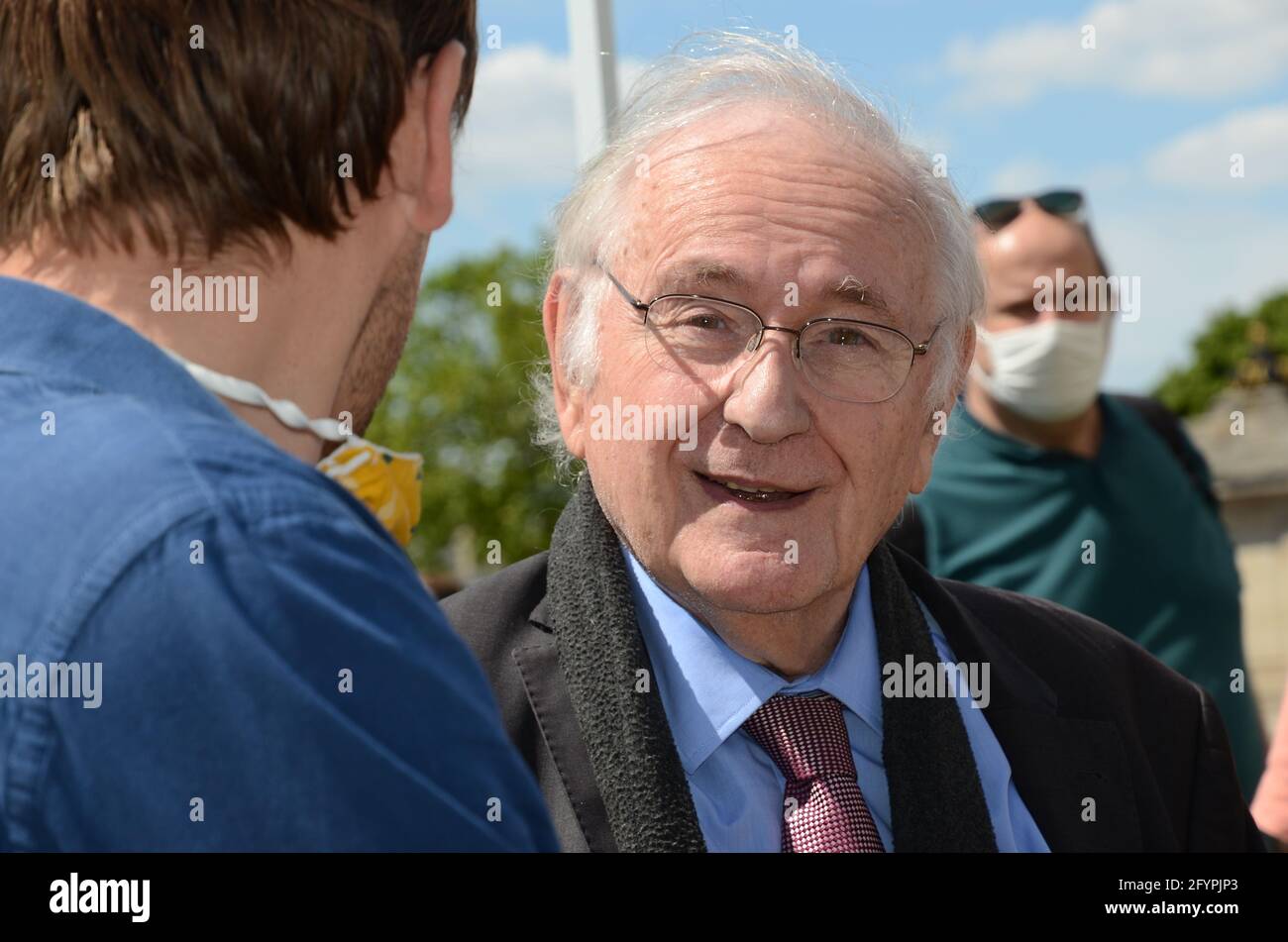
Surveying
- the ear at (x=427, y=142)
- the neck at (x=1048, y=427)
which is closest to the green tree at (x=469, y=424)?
the neck at (x=1048, y=427)

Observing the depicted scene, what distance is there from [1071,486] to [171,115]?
3.29 m

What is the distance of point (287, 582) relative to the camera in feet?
3.40

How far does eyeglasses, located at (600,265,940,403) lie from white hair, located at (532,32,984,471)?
0.46 feet

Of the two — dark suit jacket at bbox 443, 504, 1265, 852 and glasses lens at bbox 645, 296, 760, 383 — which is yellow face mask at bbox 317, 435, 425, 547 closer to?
dark suit jacket at bbox 443, 504, 1265, 852

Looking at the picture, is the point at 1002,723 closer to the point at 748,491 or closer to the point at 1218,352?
the point at 748,491

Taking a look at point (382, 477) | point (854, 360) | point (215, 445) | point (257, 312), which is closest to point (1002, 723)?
point (854, 360)

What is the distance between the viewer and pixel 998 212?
172 inches

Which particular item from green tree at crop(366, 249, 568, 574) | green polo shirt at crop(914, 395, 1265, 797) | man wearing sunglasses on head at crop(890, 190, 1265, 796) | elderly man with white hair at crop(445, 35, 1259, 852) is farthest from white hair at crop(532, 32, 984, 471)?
green tree at crop(366, 249, 568, 574)

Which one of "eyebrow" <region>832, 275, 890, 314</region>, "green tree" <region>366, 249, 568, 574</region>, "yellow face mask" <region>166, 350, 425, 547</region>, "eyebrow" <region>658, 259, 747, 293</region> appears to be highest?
"green tree" <region>366, 249, 568, 574</region>

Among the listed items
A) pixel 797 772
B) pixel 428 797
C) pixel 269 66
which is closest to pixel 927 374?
pixel 797 772

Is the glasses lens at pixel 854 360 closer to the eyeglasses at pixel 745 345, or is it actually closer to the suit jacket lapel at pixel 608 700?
the eyeglasses at pixel 745 345

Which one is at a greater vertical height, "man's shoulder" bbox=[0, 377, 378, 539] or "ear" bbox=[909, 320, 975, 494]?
"ear" bbox=[909, 320, 975, 494]

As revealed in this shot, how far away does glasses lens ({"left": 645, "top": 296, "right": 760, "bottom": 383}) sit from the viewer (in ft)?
8.05

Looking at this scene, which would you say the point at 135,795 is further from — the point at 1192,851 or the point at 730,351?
the point at 1192,851
